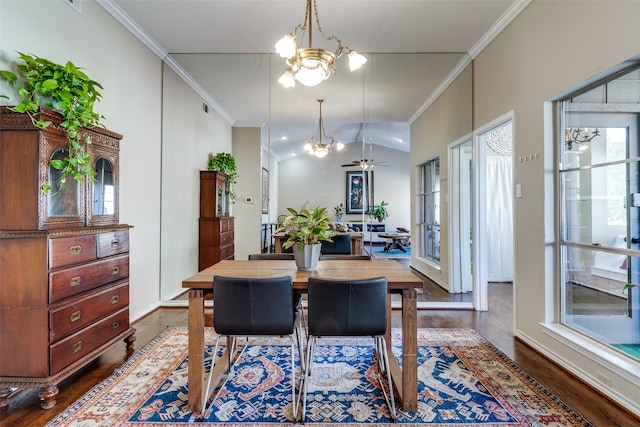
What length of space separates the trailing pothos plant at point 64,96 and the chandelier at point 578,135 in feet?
11.4

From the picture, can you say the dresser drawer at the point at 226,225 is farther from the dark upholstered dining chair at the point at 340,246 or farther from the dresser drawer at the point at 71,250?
the dresser drawer at the point at 71,250

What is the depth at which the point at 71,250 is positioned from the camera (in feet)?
6.46

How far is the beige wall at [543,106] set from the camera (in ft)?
6.24

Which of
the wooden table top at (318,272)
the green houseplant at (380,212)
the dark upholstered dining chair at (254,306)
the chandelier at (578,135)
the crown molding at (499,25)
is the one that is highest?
the crown molding at (499,25)

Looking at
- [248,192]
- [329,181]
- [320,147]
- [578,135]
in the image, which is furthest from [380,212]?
[578,135]

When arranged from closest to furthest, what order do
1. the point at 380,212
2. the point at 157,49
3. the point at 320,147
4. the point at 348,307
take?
the point at 348,307, the point at 157,49, the point at 380,212, the point at 320,147

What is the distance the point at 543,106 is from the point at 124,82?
12.5 ft

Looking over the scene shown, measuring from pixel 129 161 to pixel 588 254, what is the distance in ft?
13.4

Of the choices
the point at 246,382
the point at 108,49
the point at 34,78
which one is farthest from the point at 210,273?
the point at 108,49

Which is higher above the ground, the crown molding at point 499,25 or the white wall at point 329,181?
the crown molding at point 499,25

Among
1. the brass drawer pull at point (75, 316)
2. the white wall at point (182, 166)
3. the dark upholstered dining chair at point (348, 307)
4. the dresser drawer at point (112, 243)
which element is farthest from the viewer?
the white wall at point (182, 166)

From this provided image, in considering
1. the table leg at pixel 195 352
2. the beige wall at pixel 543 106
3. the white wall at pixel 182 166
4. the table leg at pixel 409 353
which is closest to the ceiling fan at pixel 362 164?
the beige wall at pixel 543 106

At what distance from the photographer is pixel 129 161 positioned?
3180mm

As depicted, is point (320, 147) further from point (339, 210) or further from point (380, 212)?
point (380, 212)
